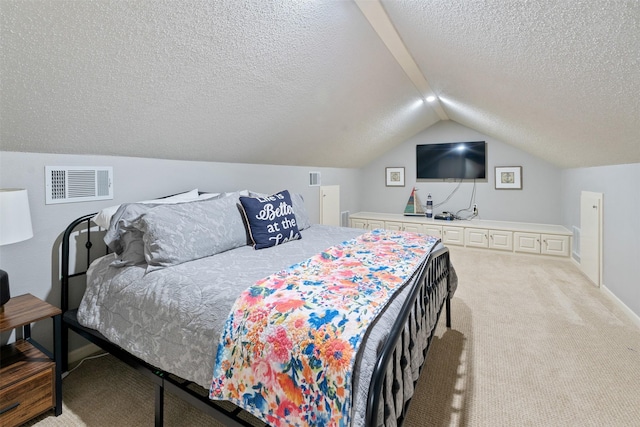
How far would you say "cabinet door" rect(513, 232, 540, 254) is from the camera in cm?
454

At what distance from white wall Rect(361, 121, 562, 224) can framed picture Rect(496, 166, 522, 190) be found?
59 mm

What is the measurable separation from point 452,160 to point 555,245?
197 cm

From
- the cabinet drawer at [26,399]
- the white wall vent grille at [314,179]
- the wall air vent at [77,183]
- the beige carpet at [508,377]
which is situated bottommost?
the beige carpet at [508,377]

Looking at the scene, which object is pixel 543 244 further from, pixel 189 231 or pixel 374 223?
pixel 189 231

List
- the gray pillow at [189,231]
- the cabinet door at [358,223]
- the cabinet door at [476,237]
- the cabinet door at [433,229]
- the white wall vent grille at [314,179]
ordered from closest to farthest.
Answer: the gray pillow at [189,231] < the white wall vent grille at [314,179] < the cabinet door at [476,237] < the cabinet door at [433,229] < the cabinet door at [358,223]

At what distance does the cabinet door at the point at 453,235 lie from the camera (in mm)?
5059

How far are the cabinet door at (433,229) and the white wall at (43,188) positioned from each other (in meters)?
3.13

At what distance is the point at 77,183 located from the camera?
2111mm

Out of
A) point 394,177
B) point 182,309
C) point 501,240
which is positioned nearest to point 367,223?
point 394,177

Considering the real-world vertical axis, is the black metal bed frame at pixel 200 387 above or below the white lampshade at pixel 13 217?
below

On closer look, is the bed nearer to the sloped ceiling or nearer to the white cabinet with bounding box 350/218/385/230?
the sloped ceiling

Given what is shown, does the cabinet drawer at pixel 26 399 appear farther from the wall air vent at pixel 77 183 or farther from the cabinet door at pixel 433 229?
the cabinet door at pixel 433 229

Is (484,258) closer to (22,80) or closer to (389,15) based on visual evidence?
(389,15)

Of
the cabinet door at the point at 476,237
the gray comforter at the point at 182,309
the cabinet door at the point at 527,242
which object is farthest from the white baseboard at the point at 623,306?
the gray comforter at the point at 182,309
